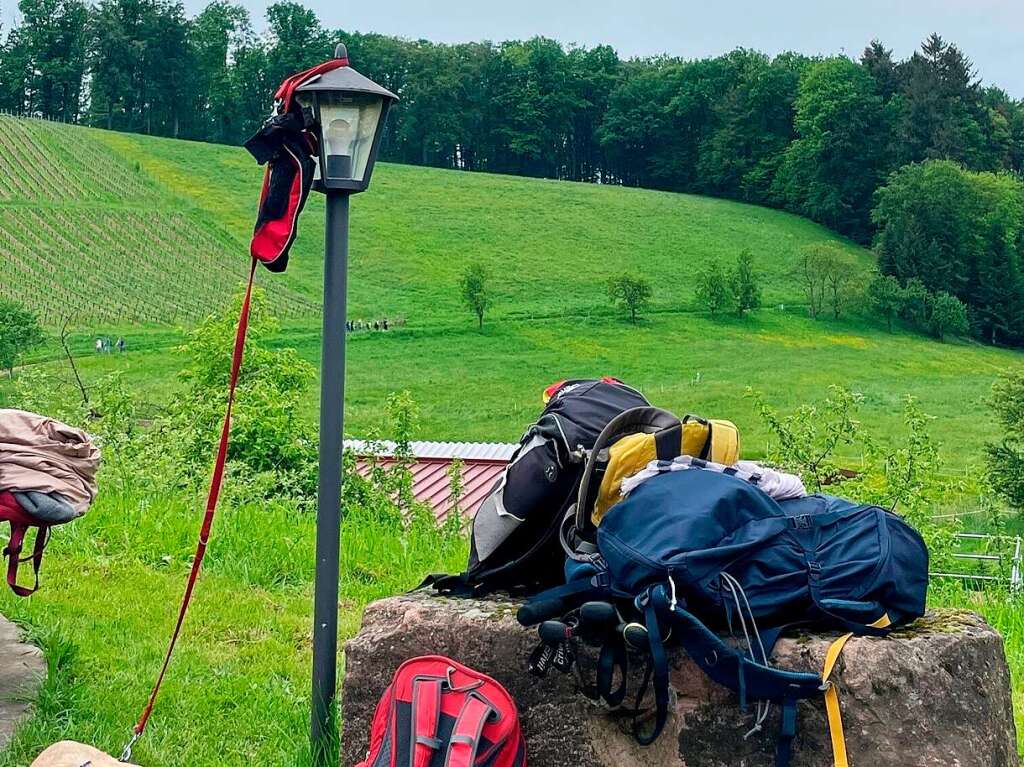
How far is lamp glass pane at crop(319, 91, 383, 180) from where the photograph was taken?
10.9 ft

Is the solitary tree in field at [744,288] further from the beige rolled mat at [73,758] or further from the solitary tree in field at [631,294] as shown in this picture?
the beige rolled mat at [73,758]

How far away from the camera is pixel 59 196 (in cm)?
5597

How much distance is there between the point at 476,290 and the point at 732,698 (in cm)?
4699

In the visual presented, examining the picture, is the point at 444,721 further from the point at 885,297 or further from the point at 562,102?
the point at 562,102

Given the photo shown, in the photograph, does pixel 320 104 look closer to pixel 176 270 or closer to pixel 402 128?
pixel 176 270

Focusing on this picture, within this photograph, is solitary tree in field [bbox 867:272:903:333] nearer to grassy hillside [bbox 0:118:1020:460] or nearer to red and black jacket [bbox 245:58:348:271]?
grassy hillside [bbox 0:118:1020:460]

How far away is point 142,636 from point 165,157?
65.9 m

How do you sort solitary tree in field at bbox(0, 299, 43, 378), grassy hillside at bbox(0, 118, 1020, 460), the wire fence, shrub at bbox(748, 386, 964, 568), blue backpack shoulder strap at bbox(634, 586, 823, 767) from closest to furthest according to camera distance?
blue backpack shoulder strap at bbox(634, 586, 823, 767)
the wire fence
shrub at bbox(748, 386, 964, 568)
solitary tree in field at bbox(0, 299, 43, 378)
grassy hillside at bbox(0, 118, 1020, 460)

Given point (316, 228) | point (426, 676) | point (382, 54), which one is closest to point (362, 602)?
point (426, 676)

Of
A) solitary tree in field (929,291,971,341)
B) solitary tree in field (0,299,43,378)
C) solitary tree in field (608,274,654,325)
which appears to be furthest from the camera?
solitary tree in field (929,291,971,341)

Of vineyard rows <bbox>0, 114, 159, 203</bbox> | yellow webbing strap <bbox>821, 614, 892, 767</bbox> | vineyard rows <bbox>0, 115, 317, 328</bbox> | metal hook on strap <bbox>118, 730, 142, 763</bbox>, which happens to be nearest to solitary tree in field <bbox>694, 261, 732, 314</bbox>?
vineyard rows <bbox>0, 115, 317, 328</bbox>

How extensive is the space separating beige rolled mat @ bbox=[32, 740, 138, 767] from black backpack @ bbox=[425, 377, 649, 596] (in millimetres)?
1080

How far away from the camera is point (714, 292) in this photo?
54.2 m

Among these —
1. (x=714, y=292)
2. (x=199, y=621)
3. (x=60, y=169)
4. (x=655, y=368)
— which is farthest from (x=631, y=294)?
(x=199, y=621)
